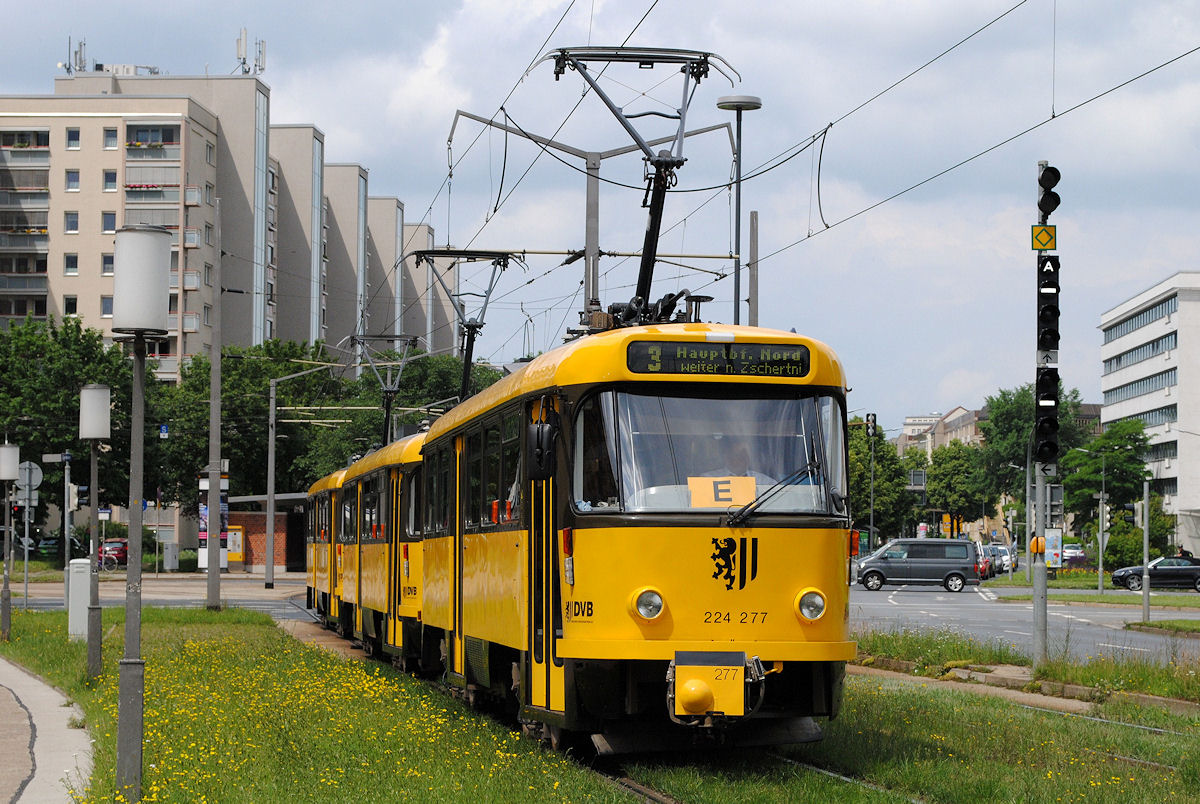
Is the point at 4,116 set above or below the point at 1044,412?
above

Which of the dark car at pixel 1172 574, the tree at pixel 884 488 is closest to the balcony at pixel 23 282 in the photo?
the tree at pixel 884 488

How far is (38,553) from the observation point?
72688 millimetres

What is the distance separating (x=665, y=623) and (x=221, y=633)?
17219 millimetres

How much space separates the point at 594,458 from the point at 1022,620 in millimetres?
26366

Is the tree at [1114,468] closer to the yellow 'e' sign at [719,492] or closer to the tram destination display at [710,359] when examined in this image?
the tram destination display at [710,359]

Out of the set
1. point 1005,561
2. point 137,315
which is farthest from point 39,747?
point 1005,561

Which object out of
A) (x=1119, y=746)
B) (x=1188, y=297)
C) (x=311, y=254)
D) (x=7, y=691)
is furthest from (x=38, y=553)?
(x=1188, y=297)

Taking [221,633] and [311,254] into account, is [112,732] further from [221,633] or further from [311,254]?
[311,254]

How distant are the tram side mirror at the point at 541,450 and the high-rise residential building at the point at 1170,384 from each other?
323 ft

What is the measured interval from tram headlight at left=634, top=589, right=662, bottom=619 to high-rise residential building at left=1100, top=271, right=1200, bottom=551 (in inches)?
3882

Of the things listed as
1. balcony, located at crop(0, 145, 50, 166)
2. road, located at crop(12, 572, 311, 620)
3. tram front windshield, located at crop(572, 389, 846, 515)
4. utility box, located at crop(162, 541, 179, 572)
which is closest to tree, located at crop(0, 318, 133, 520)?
utility box, located at crop(162, 541, 179, 572)

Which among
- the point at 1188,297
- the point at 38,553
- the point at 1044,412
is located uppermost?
the point at 1188,297

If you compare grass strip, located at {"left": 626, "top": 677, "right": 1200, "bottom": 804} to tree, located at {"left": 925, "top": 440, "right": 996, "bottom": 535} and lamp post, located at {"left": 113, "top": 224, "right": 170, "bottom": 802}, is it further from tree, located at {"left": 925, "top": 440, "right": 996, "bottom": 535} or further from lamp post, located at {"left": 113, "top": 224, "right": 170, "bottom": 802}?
tree, located at {"left": 925, "top": 440, "right": 996, "bottom": 535}

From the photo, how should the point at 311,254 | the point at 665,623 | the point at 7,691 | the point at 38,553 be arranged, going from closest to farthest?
1. the point at 665,623
2. the point at 7,691
3. the point at 38,553
4. the point at 311,254
